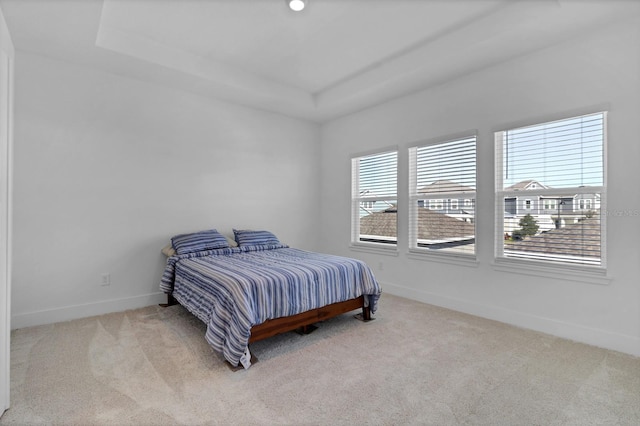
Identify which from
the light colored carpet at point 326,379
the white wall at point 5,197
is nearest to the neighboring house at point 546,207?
the light colored carpet at point 326,379

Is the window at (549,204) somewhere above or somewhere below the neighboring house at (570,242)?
above

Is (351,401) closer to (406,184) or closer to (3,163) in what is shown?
(3,163)

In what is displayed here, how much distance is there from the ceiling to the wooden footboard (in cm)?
258

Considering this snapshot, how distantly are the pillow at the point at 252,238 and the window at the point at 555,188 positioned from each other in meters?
2.73

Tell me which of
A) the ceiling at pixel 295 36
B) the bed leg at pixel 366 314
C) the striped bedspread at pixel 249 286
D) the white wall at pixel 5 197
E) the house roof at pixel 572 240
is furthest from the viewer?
the bed leg at pixel 366 314

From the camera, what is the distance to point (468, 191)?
356 cm

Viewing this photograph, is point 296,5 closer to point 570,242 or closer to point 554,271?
point 570,242

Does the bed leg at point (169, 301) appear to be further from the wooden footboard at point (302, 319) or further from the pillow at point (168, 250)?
the wooden footboard at point (302, 319)

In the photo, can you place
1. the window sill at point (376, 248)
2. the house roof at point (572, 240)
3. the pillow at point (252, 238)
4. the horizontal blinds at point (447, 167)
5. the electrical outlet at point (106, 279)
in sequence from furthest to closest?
the window sill at point (376, 248)
the pillow at point (252, 238)
the horizontal blinds at point (447, 167)
the electrical outlet at point (106, 279)
the house roof at point (572, 240)

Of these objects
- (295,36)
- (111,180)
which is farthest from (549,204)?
(111,180)

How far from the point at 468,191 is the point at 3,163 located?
3.87 meters

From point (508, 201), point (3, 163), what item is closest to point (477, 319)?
point (508, 201)

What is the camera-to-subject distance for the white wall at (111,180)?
3082 mm

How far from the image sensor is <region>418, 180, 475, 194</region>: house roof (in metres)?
3.61
